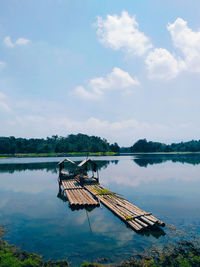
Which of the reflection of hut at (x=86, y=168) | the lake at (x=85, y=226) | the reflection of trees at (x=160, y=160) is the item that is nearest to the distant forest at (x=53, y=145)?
the reflection of trees at (x=160, y=160)

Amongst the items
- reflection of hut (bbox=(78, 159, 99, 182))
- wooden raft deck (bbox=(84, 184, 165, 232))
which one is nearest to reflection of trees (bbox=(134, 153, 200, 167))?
reflection of hut (bbox=(78, 159, 99, 182))

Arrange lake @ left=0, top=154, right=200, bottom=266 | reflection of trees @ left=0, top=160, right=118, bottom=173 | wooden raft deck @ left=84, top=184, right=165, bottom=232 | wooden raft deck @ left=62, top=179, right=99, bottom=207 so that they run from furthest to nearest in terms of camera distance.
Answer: reflection of trees @ left=0, top=160, right=118, bottom=173 < wooden raft deck @ left=62, top=179, right=99, bottom=207 < wooden raft deck @ left=84, top=184, right=165, bottom=232 < lake @ left=0, top=154, right=200, bottom=266

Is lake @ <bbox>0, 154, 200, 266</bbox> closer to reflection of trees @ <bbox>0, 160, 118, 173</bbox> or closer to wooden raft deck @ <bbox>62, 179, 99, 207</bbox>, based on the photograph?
wooden raft deck @ <bbox>62, 179, 99, 207</bbox>

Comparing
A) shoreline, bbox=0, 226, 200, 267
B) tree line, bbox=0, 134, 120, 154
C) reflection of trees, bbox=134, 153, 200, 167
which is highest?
tree line, bbox=0, 134, 120, 154

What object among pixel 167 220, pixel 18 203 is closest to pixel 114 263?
pixel 167 220

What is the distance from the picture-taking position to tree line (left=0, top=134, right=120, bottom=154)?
14825 cm

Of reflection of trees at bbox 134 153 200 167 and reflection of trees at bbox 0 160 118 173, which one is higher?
reflection of trees at bbox 134 153 200 167

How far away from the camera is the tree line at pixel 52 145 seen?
14825cm

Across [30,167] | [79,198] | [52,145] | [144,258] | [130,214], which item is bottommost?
[30,167]

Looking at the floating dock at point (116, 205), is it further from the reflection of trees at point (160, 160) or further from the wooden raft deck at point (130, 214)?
the reflection of trees at point (160, 160)

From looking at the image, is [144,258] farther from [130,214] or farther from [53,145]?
[53,145]

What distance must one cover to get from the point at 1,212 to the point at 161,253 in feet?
56.2

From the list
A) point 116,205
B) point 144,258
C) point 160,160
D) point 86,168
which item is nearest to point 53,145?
point 160,160

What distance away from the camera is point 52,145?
16688 centimetres
